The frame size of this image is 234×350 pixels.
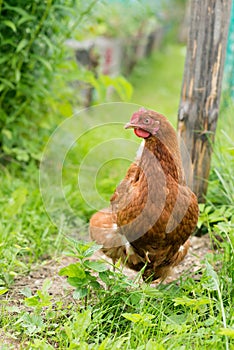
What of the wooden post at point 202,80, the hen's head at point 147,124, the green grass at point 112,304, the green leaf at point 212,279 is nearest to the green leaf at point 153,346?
the green grass at point 112,304

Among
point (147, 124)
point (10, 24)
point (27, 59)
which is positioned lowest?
point (147, 124)

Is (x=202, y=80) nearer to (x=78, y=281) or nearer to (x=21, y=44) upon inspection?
(x=21, y=44)

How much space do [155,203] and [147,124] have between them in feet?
1.40

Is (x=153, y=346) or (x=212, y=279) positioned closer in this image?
(x=153, y=346)

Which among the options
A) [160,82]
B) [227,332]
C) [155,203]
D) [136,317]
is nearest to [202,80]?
A: [155,203]

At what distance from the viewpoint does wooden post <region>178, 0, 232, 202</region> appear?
151 inches

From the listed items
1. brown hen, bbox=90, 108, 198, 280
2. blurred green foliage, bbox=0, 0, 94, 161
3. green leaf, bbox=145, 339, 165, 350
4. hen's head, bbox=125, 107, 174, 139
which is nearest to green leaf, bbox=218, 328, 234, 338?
green leaf, bbox=145, 339, 165, 350

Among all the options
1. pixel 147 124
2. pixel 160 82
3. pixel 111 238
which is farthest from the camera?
pixel 160 82

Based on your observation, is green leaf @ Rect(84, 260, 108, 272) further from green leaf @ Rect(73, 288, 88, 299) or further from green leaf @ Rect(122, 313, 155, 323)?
green leaf @ Rect(122, 313, 155, 323)

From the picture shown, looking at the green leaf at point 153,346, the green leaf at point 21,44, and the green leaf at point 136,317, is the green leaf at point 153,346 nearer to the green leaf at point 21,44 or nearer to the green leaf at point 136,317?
the green leaf at point 136,317

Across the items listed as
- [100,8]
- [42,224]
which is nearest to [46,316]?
[42,224]

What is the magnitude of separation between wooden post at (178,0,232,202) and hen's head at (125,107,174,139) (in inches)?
36.8

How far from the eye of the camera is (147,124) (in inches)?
121

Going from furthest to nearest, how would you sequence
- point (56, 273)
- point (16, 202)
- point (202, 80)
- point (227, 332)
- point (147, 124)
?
1. point (16, 202)
2. point (202, 80)
3. point (56, 273)
4. point (147, 124)
5. point (227, 332)
